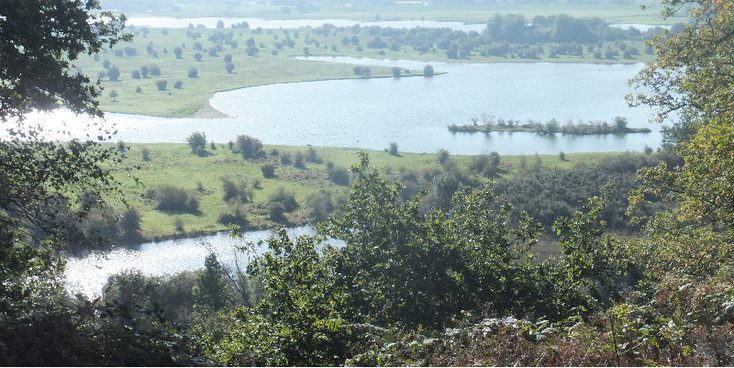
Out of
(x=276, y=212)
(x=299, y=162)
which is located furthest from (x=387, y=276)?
(x=299, y=162)

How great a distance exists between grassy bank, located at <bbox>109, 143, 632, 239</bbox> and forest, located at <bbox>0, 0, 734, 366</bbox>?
38.4 meters

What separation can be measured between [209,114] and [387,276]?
82077 mm

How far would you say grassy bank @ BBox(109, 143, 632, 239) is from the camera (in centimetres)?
5200

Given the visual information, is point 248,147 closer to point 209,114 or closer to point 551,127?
point 209,114

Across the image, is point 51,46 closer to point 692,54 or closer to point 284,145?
point 692,54

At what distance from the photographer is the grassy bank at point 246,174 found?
171 ft

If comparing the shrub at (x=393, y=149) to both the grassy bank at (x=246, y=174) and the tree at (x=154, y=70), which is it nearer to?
the grassy bank at (x=246, y=174)

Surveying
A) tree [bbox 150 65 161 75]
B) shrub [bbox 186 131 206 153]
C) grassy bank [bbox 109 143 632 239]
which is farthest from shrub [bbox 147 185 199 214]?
tree [bbox 150 65 161 75]

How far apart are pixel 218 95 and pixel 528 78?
56.8 m

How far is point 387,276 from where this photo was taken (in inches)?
478

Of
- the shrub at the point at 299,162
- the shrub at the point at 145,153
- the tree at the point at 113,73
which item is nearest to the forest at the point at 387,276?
the shrub at the point at 299,162

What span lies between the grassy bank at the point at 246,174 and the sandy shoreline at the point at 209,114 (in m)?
16.4

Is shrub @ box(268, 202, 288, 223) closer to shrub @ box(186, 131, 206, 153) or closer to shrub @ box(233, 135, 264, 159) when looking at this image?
shrub @ box(233, 135, 264, 159)

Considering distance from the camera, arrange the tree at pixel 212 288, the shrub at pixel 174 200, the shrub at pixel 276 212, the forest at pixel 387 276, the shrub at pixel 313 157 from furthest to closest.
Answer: the shrub at pixel 313 157
the shrub at pixel 174 200
the shrub at pixel 276 212
the tree at pixel 212 288
the forest at pixel 387 276
